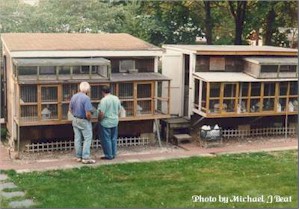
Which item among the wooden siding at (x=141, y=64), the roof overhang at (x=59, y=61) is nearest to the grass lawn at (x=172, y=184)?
the roof overhang at (x=59, y=61)

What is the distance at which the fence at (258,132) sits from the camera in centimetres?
1409

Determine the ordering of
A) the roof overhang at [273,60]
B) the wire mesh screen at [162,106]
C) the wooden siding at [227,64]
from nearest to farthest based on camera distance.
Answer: the wire mesh screen at [162,106] < the roof overhang at [273,60] < the wooden siding at [227,64]

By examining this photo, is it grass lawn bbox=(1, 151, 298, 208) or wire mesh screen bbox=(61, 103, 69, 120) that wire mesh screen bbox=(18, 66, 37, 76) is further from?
grass lawn bbox=(1, 151, 298, 208)

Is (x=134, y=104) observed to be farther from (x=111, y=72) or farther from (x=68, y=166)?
(x=68, y=166)

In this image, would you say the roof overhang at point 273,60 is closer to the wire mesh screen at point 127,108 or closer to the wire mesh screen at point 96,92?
the wire mesh screen at point 127,108

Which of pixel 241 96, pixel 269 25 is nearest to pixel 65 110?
pixel 241 96

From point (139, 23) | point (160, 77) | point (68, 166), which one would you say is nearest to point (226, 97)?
point (160, 77)

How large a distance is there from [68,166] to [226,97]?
4.39 metres

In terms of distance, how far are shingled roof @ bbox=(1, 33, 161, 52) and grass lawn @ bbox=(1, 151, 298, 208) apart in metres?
3.07

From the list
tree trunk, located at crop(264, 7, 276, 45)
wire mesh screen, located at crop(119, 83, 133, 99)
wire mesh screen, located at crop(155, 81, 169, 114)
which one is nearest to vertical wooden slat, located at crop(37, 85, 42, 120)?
wire mesh screen, located at crop(119, 83, 133, 99)

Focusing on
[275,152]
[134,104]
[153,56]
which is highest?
[153,56]

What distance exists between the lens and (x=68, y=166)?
10938 mm

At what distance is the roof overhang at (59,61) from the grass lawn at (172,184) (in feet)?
7.86

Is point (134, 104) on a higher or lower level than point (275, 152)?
higher
